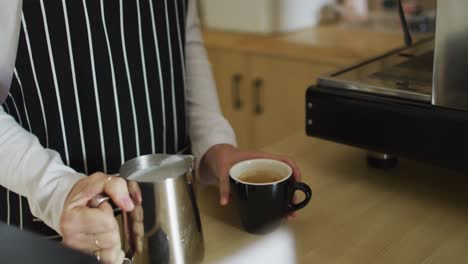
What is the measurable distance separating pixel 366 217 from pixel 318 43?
1.12 m

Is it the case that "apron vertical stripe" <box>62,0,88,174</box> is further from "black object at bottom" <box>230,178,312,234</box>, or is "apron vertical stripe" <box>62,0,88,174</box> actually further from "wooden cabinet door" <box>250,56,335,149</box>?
"wooden cabinet door" <box>250,56,335,149</box>

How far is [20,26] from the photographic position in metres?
0.72

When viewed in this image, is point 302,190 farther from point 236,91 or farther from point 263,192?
point 236,91

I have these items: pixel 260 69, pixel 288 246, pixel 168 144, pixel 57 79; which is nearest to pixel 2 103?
pixel 57 79

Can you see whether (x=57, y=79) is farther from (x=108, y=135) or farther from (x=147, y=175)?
(x=147, y=175)

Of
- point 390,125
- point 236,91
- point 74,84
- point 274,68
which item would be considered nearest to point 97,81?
point 74,84

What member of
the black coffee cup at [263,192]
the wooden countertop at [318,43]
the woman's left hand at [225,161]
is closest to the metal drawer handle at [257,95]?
the wooden countertop at [318,43]

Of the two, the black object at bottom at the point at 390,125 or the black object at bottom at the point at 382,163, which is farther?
the black object at bottom at the point at 382,163

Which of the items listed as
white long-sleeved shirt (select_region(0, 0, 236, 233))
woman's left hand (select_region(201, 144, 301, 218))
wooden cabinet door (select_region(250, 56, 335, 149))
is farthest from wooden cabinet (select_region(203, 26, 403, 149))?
white long-sleeved shirt (select_region(0, 0, 236, 233))

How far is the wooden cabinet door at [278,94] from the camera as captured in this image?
1791mm

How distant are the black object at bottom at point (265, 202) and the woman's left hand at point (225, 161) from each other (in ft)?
0.08

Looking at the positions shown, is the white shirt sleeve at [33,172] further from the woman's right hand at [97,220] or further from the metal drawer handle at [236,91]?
the metal drawer handle at [236,91]

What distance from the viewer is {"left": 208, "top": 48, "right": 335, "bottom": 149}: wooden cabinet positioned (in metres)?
1.81

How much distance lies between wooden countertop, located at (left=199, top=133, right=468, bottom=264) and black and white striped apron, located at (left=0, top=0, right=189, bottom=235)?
145 mm
